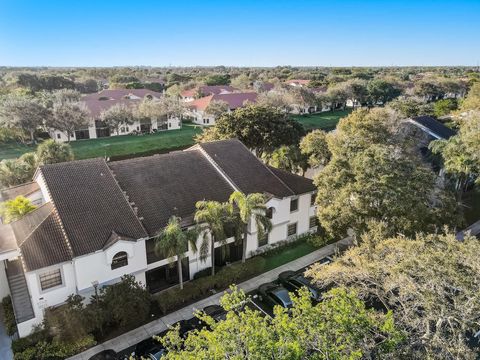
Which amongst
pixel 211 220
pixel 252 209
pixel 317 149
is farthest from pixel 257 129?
pixel 211 220

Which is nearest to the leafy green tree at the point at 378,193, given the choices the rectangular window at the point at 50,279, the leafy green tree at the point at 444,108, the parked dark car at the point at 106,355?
the parked dark car at the point at 106,355

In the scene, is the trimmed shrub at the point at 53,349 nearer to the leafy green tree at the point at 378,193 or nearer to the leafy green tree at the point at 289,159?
the leafy green tree at the point at 378,193

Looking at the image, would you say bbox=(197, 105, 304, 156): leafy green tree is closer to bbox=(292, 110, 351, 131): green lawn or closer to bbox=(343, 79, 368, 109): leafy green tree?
bbox=(292, 110, 351, 131): green lawn

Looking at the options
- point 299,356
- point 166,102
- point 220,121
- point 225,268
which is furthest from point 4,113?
point 299,356

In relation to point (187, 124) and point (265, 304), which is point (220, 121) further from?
point (187, 124)

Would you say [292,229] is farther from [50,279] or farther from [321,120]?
[321,120]

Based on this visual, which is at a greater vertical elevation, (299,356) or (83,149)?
(299,356)
